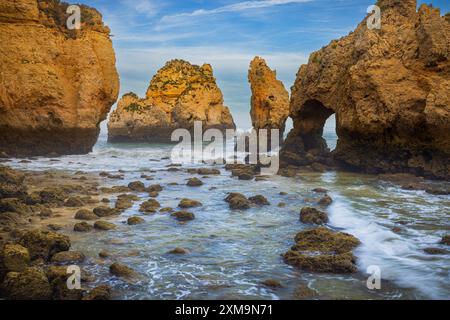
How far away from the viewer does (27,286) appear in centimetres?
801

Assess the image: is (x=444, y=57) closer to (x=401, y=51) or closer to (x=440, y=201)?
(x=401, y=51)

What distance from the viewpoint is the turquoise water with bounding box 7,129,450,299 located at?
Answer: 8.64m

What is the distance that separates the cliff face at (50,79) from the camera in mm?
31312

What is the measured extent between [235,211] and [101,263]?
7.01 metres

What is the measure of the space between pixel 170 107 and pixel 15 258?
216 feet

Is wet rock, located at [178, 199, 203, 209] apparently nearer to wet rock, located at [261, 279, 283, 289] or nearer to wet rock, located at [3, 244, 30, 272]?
wet rock, located at [3, 244, 30, 272]

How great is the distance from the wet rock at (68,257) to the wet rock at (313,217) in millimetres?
7324

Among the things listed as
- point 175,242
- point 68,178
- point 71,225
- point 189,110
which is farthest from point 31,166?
point 189,110

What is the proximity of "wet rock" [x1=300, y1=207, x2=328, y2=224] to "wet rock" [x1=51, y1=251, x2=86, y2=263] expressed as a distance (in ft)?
24.0

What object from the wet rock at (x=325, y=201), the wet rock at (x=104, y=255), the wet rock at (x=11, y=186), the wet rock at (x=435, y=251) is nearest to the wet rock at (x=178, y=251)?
the wet rock at (x=104, y=255)

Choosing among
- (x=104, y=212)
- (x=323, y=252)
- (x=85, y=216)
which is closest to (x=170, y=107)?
(x=104, y=212)

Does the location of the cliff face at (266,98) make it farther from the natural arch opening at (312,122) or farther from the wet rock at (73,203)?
the wet rock at (73,203)

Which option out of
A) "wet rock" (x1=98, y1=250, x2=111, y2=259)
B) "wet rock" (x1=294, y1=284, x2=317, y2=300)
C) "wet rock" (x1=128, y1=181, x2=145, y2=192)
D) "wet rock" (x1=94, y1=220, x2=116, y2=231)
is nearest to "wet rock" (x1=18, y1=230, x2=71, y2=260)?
"wet rock" (x1=98, y1=250, x2=111, y2=259)

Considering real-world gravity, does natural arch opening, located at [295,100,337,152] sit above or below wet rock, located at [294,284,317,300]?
above
